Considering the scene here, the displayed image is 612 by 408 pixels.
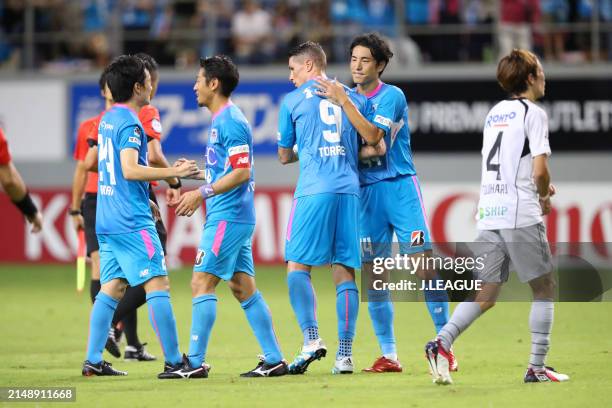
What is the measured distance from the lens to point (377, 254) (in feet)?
29.2

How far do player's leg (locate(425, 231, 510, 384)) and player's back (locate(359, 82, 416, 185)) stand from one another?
127 cm

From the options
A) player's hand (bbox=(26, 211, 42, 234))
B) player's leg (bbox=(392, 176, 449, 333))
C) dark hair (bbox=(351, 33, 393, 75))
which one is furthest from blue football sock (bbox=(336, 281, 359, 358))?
player's hand (bbox=(26, 211, 42, 234))

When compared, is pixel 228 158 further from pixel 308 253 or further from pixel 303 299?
pixel 303 299

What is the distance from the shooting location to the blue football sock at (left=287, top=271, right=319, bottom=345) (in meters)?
8.48

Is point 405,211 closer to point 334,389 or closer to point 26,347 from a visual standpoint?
point 334,389

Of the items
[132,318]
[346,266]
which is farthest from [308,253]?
[132,318]

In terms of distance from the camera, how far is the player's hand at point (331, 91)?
850 centimetres

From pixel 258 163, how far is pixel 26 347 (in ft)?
34.2

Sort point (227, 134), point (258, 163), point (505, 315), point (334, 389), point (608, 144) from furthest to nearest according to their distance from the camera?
point (258, 163), point (608, 144), point (505, 315), point (227, 134), point (334, 389)

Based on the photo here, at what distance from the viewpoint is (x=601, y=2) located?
2023 centimetres

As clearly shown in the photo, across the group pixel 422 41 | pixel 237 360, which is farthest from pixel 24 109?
pixel 237 360

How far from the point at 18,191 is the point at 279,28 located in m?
12.8

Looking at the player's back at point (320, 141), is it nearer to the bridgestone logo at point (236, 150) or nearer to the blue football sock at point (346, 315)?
the bridgestone logo at point (236, 150)

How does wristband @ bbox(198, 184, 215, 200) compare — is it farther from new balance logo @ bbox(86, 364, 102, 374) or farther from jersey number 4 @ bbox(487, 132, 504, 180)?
jersey number 4 @ bbox(487, 132, 504, 180)
